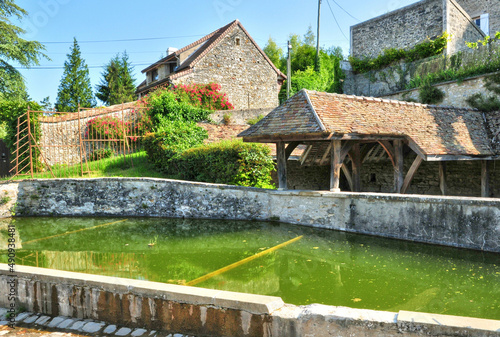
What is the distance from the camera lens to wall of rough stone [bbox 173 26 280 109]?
19.6 m

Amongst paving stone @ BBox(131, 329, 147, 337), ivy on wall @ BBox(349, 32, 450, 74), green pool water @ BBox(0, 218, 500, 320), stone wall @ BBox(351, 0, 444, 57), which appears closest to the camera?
paving stone @ BBox(131, 329, 147, 337)

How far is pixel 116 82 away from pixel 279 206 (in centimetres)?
2490

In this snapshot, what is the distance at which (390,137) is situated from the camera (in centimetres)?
873

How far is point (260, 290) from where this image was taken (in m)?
4.79

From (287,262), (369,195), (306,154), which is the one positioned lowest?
(287,262)

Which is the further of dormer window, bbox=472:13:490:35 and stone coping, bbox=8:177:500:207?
dormer window, bbox=472:13:490:35

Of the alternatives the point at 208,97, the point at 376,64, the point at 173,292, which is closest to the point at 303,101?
the point at 173,292

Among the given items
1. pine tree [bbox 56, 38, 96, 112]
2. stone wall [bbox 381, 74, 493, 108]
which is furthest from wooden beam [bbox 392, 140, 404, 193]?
pine tree [bbox 56, 38, 96, 112]

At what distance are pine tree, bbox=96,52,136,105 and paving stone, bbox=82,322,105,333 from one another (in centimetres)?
2742

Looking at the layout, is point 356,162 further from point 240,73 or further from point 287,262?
point 240,73

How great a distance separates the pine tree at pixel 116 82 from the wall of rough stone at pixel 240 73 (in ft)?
38.8

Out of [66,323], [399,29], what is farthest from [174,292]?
[399,29]

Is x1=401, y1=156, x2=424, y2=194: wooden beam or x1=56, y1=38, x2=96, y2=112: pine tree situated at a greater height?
x1=56, y1=38, x2=96, y2=112: pine tree

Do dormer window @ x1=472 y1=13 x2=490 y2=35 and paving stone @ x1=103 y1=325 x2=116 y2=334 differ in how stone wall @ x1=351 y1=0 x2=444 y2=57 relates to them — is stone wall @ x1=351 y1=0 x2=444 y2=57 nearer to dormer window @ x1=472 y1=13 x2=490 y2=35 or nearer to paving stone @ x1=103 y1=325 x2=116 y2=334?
dormer window @ x1=472 y1=13 x2=490 y2=35
